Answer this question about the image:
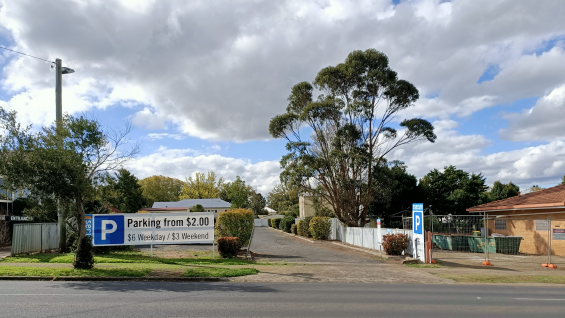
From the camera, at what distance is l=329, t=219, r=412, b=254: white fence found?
21.8 meters

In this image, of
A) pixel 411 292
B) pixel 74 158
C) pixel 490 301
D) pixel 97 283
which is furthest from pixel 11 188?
pixel 490 301

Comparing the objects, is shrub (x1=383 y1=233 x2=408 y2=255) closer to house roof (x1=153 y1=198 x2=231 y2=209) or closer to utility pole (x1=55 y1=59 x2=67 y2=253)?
utility pole (x1=55 y1=59 x2=67 y2=253)

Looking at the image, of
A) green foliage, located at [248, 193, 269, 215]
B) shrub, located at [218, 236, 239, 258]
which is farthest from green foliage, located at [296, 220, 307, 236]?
green foliage, located at [248, 193, 269, 215]

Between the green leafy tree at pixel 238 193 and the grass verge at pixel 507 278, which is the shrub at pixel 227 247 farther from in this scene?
the green leafy tree at pixel 238 193

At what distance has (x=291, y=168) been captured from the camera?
3288 cm

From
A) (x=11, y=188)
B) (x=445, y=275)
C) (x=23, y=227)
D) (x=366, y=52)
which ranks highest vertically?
(x=366, y=52)

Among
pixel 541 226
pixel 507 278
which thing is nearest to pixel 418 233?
pixel 507 278

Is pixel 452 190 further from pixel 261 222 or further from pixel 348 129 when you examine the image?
pixel 261 222

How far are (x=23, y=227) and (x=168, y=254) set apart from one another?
22.4 ft

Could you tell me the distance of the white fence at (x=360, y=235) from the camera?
859 inches

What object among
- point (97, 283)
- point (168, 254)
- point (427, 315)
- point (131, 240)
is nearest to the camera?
point (427, 315)

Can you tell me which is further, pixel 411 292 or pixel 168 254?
pixel 168 254

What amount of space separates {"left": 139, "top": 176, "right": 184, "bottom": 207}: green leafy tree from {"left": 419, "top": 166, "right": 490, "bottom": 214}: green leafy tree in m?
61.5

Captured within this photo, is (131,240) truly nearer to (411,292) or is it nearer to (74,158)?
(74,158)
